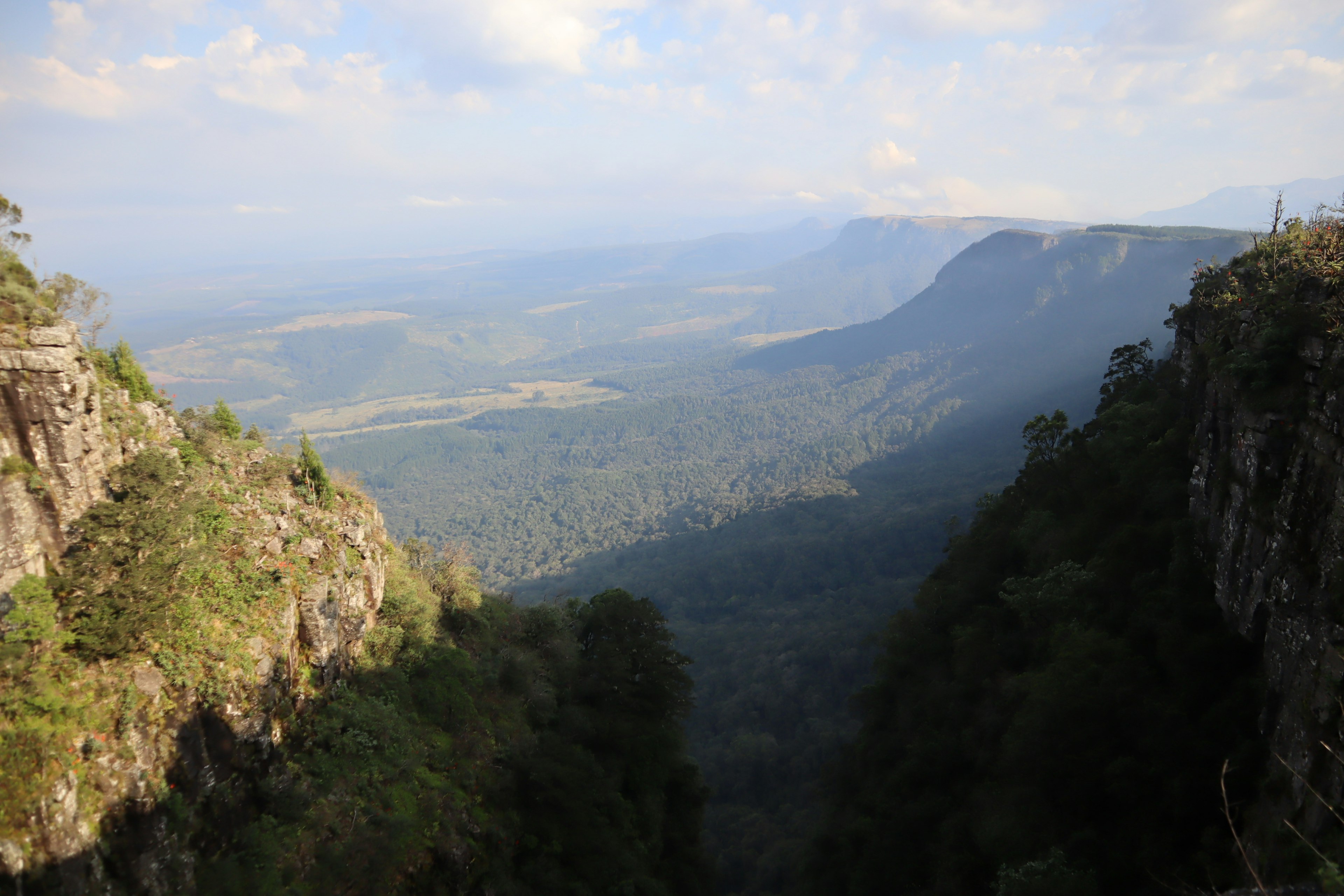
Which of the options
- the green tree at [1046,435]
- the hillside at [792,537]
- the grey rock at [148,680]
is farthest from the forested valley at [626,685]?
the hillside at [792,537]

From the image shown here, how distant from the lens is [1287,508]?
1672cm

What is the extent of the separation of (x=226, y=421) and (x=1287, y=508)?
32.6 m

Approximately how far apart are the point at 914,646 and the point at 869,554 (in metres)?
60.7

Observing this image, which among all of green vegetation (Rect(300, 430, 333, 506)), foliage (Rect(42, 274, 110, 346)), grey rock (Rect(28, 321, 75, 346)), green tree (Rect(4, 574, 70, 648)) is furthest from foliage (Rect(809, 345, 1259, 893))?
foliage (Rect(42, 274, 110, 346))

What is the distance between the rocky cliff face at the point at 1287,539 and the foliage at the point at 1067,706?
182 centimetres

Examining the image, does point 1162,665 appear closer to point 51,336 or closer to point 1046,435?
point 1046,435

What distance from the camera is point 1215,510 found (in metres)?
22.1

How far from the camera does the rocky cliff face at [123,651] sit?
12.7 m

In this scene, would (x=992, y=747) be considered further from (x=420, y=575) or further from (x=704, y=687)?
(x=704, y=687)

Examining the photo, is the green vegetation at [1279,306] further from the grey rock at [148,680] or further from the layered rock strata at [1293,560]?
the grey rock at [148,680]

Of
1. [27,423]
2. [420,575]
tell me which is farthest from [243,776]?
[420,575]

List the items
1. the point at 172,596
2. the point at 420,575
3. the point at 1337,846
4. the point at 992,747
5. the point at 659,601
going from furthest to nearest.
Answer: the point at 659,601 < the point at 420,575 < the point at 992,747 < the point at 172,596 < the point at 1337,846

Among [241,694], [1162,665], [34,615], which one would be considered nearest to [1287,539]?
[1162,665]

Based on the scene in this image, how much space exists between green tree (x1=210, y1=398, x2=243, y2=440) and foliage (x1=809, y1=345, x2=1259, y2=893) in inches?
1113
